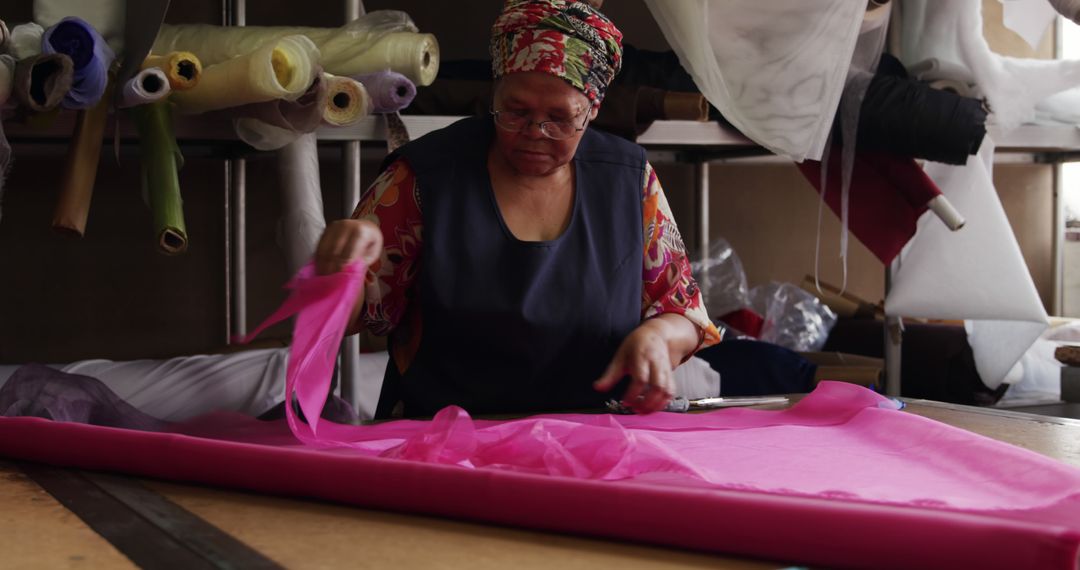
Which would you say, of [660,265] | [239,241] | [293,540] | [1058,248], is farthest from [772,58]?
[1058,248]

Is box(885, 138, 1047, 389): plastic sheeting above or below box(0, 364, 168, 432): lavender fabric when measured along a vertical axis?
above

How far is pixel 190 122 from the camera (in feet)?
5.53

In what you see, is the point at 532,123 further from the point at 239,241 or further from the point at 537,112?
the point at 239,241

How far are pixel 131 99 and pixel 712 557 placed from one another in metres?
1.19

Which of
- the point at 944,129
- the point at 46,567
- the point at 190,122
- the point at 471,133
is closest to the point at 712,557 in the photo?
the point at 46,567

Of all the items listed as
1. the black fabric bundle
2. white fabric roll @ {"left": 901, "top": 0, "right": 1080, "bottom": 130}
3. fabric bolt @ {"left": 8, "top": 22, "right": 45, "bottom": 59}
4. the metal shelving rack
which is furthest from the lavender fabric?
white fabric roll @ {"left": 901, "top": 0, "right": 1080, "bottom": 130}

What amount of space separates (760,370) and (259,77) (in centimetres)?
124

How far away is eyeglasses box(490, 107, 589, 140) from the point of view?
136cm

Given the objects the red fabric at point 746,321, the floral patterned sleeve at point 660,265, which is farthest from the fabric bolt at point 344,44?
the red fabric at point 746,321

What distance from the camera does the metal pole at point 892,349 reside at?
2.34 m

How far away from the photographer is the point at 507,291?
1378 mm

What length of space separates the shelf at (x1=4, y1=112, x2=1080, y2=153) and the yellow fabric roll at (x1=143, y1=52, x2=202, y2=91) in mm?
113

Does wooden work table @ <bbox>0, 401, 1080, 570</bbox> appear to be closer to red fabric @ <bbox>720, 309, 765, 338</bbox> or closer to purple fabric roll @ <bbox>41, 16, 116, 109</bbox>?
purple fabric roll @ <bbox>41, 16, 116, 109</bbox>

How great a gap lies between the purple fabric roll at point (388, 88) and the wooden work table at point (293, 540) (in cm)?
98
